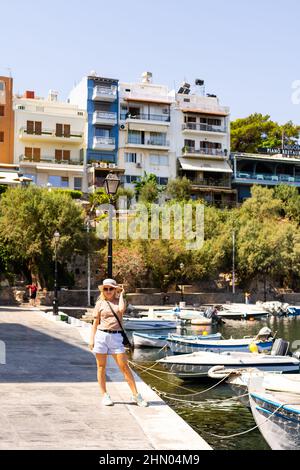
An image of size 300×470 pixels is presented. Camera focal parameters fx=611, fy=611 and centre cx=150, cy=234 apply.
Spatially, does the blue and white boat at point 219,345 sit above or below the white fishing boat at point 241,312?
above

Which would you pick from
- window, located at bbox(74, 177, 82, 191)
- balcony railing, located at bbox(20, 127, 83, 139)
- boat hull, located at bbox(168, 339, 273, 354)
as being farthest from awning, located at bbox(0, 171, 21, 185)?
boat hull, located at bbox(168, 339, 273, 354)

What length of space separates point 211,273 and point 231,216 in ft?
31.1

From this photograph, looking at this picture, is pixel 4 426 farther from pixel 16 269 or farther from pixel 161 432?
pixel 16 269

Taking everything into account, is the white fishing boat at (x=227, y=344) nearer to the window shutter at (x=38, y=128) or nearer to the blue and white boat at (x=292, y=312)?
the blue and white boat at (x=292, y=312)

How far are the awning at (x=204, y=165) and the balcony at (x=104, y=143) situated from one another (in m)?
8.68

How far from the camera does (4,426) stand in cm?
843

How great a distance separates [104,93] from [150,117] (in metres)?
6.18

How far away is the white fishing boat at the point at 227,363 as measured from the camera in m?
19.3

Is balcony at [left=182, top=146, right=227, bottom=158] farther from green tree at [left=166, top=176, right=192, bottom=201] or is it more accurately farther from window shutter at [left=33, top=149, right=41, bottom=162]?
window shutter at [left=33, top=149, right=41, bottom=162]

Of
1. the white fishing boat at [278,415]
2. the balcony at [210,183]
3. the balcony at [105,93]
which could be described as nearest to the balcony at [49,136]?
the balcony at [105,93]

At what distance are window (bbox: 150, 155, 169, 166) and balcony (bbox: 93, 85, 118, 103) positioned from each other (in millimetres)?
7989

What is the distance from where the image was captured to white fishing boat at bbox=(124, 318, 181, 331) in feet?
112

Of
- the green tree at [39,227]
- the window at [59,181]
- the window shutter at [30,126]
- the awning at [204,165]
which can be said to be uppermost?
the window shutter at [30,126]
